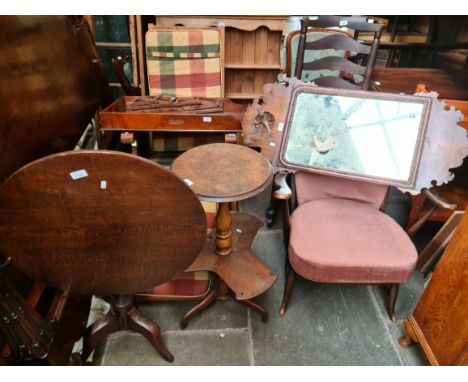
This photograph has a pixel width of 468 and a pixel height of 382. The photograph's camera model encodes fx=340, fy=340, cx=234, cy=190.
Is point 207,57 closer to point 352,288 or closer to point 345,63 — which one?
point 345,63

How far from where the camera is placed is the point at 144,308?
73.9 inches

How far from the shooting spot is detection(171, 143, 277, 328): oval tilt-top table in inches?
54.6

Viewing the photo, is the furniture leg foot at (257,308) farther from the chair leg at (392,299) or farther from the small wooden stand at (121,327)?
the chair leg at (392,299)

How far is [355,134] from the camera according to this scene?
176 cm

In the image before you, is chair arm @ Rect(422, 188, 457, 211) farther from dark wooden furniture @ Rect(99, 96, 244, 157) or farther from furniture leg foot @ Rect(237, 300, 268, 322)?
dark wooden furniture @ Rect(99, 96, 244, 157)

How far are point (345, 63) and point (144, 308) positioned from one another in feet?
6.17

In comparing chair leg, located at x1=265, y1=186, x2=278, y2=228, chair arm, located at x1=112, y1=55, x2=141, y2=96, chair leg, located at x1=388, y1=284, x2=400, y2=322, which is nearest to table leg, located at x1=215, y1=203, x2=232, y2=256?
chair leg, located at x1=265, y1=186, x2=278, y2=228

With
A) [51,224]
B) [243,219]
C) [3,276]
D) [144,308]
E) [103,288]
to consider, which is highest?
[51,224]

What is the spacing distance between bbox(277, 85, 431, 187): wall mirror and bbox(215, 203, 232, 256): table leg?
459 mm

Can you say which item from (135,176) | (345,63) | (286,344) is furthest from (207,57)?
(286,344)

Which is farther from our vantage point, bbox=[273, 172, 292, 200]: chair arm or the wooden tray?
the wooden tray

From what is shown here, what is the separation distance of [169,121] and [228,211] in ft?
2.73

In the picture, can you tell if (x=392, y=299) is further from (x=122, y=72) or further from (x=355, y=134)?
(x=122, y=72)

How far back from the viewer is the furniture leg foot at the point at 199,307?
1743 mm
